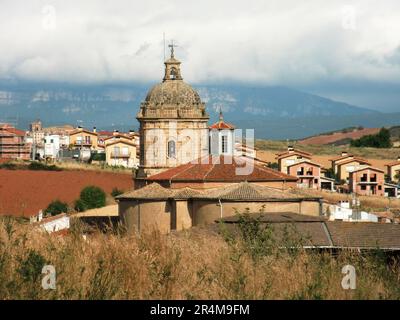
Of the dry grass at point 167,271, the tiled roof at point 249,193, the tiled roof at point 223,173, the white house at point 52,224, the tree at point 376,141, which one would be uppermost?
the tree at point 376,141

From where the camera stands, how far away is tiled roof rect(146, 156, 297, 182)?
40.2 meters

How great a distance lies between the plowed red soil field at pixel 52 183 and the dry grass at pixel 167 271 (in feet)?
168

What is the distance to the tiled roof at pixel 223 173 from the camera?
1585 inches

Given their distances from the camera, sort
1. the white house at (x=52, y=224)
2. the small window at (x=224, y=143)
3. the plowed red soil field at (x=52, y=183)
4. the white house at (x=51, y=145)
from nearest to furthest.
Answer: the white house at (x=52, y=224) < the small window at (x=224, y=143) < the plowed red soil field at (x=52, y=183) < the white house at (x=51, y=145)

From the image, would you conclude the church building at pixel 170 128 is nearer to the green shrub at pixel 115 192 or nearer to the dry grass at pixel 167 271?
the green shrub at pixel 115 192

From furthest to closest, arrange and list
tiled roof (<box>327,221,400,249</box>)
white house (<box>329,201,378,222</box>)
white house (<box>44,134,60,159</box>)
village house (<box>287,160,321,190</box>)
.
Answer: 1. white house (<box>44,134,60,159</box>)
2. village house (<box>287,160,321,190</box>)
3. white house (<box>329,201,378,222</box>)
4. tiled roof (<box>327,221,400,249</box>)

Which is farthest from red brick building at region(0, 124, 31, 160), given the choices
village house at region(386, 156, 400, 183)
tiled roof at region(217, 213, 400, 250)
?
tiled roof at region(217, 213, 400, 250)

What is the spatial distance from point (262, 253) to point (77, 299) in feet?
10.3

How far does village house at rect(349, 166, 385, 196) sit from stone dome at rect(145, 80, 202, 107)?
33.0 metres

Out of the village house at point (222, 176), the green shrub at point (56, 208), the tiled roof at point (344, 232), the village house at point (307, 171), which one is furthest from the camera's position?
the village house at point (307, 171)

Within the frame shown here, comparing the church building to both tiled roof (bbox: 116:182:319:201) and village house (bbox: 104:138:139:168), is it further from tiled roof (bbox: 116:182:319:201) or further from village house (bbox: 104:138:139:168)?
village house (bbox: 104:138:139:168)

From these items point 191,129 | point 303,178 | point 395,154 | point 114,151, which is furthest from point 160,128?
point 395,154

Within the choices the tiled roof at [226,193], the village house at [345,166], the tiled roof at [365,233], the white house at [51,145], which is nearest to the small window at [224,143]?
the tiled roof at [226,193]

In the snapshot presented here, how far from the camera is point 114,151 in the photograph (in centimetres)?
10194
